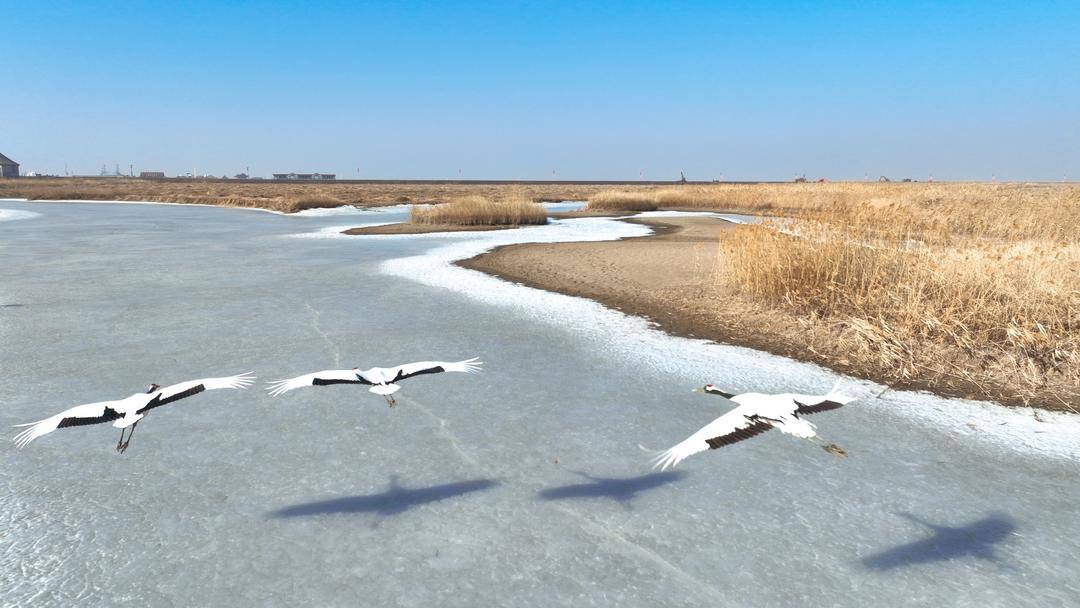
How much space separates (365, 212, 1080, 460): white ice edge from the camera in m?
4.06

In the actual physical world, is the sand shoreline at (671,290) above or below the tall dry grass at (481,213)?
below

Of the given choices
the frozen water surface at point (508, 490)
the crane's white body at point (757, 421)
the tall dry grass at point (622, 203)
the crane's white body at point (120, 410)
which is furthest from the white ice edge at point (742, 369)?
the tall dry grass at point (622, 203)

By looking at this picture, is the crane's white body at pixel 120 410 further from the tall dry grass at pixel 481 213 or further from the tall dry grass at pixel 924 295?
the tall dry grass at pixel 481 213

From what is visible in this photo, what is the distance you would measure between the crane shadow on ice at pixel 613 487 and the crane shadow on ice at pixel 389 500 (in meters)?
0.34

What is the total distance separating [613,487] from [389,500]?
1087 mm

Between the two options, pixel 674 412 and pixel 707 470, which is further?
pixel 674 412

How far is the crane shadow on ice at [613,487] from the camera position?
317 centimetres

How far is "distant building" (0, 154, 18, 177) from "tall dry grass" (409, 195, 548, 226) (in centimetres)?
15326

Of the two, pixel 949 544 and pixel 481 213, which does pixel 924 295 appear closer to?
pixel 949 544

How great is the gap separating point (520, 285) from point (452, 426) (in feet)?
18.1

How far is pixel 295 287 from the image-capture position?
9.10 meters

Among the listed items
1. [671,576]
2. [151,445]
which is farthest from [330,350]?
[671,576]

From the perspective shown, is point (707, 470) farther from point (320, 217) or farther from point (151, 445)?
point (320, 217)

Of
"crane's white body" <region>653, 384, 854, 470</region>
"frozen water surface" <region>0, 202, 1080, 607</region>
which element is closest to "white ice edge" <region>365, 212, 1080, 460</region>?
"frozen water surface" <region>0, 202, 1080, 607</region>
